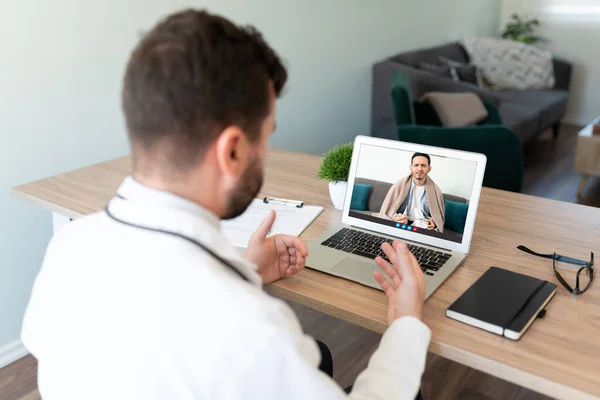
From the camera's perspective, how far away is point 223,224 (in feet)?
4.91

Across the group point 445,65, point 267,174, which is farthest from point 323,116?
point 267,174

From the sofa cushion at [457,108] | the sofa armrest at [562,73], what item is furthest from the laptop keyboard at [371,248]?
the sofa armrest at [562,73]

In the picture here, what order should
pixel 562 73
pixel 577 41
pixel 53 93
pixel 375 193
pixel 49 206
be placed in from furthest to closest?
pixel 577 41 < pixel 562 73 < pixel 53 93 < pixel 49 206 < pixel 375 193

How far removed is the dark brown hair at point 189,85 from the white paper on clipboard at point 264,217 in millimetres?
648

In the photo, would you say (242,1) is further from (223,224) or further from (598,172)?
(598,172)

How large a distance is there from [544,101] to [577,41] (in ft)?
4.66

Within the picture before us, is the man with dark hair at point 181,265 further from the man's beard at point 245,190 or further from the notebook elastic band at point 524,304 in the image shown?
the notebook elastic band at point 524,304

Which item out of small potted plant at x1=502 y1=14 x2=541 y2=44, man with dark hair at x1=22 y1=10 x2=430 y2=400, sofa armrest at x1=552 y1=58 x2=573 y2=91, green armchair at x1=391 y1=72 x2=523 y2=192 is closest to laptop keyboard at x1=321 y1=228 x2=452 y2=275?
man with dark hair at x1=22 y1=10 x2=430 y2=400

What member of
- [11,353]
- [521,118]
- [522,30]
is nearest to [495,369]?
[11,353]

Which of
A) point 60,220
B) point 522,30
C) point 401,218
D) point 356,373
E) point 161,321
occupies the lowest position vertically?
point 356,373

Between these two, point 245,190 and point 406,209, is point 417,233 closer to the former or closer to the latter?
point 406,209

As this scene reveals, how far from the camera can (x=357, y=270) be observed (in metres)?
1.25

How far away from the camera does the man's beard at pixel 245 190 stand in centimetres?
81

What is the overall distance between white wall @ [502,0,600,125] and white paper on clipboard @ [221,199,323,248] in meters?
5.27
